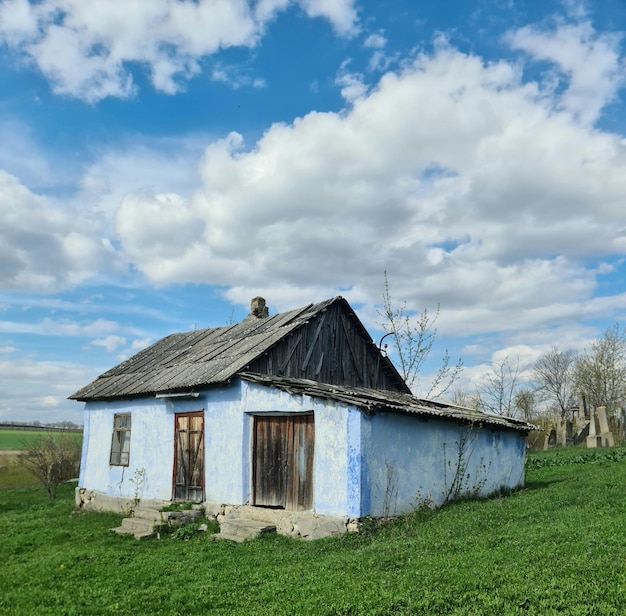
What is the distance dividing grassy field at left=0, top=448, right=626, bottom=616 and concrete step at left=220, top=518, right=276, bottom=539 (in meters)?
0.33

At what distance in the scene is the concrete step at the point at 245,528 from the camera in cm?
1129

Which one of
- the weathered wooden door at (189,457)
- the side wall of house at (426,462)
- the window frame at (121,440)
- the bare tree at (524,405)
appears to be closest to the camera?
the side wall of house at (426,462)

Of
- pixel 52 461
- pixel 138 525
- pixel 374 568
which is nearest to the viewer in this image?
pixel 374 568

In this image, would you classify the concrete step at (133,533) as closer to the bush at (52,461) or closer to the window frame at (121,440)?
the window frame at (121,440)

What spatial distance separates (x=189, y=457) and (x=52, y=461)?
1140 centimetres

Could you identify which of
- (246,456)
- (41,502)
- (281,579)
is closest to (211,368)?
(246,456)

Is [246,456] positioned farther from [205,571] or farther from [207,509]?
[205,571]

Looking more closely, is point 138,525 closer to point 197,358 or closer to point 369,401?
point 197,358

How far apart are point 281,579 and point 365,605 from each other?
193cm

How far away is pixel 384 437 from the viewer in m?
11.6

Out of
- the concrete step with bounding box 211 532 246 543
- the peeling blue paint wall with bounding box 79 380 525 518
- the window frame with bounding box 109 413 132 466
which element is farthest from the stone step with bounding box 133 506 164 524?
the window frame with bounding box 109 413 132 466

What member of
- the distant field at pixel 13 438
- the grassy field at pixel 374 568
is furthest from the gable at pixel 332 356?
the distant field at pixel 13 438

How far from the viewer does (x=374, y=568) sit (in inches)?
308

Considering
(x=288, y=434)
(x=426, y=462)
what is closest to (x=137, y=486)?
(x=288, y=434)
